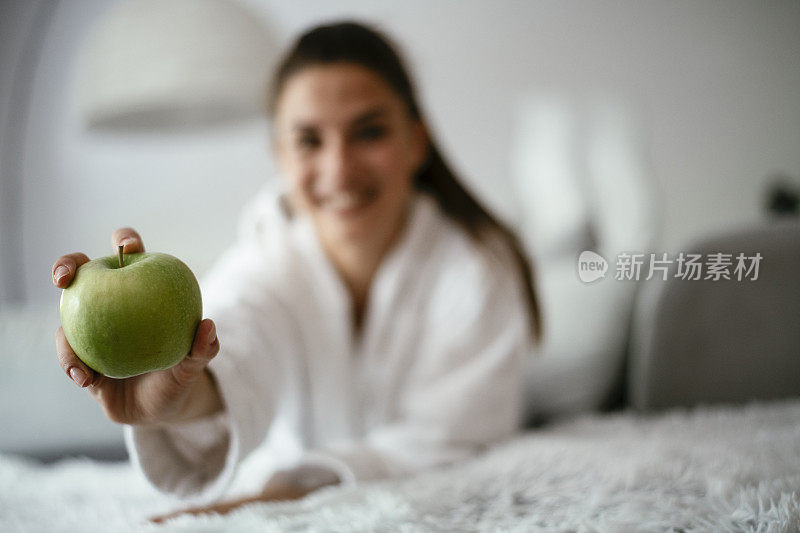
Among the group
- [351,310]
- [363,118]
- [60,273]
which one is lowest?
[351,310]

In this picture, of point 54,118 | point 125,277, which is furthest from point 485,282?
point 54,118

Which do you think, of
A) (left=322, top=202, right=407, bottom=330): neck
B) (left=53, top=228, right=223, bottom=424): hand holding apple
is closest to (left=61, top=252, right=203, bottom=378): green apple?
(left=53, top=228, right=223, bottom=424): hand holding apple

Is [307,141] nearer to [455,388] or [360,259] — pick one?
[360,259]

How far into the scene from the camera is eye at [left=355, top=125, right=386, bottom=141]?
1.87ft

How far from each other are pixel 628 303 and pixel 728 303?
0.75ft

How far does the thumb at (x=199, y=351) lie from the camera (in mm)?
327

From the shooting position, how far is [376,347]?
2.23 feet

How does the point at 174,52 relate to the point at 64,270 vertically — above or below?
above

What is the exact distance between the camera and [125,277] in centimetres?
29

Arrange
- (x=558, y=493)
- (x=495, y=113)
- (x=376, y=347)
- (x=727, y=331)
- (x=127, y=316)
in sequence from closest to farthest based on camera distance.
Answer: (x=127, y=316)
(x=558, y=493)
(x=727, y=331)
(x=376, y=347)
(x=495, y=113)

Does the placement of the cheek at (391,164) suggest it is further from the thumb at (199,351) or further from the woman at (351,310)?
the thumb at (199,351)

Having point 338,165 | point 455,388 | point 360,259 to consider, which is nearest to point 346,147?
point 338,165
